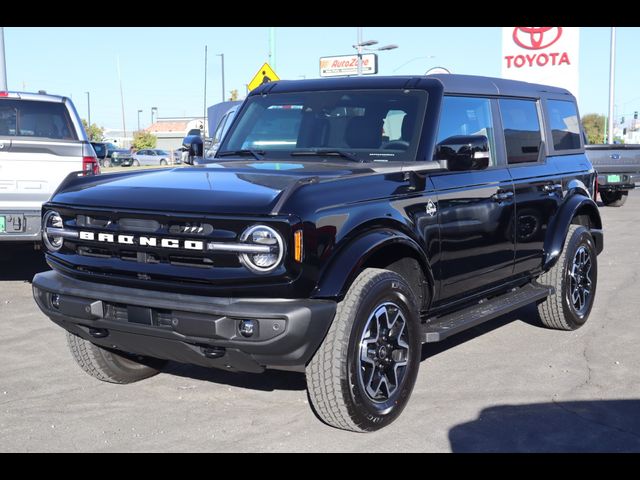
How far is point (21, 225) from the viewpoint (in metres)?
7.81

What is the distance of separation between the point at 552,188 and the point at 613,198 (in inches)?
564

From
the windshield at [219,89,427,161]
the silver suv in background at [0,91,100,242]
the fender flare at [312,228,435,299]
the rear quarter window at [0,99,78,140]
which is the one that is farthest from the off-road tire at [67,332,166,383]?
the rear quarter window at [0,99,78,140]

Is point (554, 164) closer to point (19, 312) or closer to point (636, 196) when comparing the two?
point (19, 312)

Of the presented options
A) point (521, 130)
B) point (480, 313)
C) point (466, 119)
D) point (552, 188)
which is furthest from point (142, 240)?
point (552, 188)

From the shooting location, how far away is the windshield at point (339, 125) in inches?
208

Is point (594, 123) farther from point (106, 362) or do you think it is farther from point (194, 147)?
point (106, 362)

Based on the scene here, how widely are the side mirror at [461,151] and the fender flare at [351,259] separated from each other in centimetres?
80

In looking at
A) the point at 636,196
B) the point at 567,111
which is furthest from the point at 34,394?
the point at 636,196

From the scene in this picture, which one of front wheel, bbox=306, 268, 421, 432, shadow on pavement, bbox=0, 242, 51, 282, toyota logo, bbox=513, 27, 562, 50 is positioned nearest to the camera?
front wheel, bbox=306, 268, 421, 432

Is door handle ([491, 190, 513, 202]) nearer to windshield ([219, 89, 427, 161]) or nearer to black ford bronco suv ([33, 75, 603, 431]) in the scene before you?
black ford bronco suv ([33, 75, 603, 431])

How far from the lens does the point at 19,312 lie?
7.49m

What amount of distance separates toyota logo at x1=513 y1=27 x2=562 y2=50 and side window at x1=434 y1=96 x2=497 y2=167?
22.8 m

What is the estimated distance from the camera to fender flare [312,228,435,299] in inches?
160
